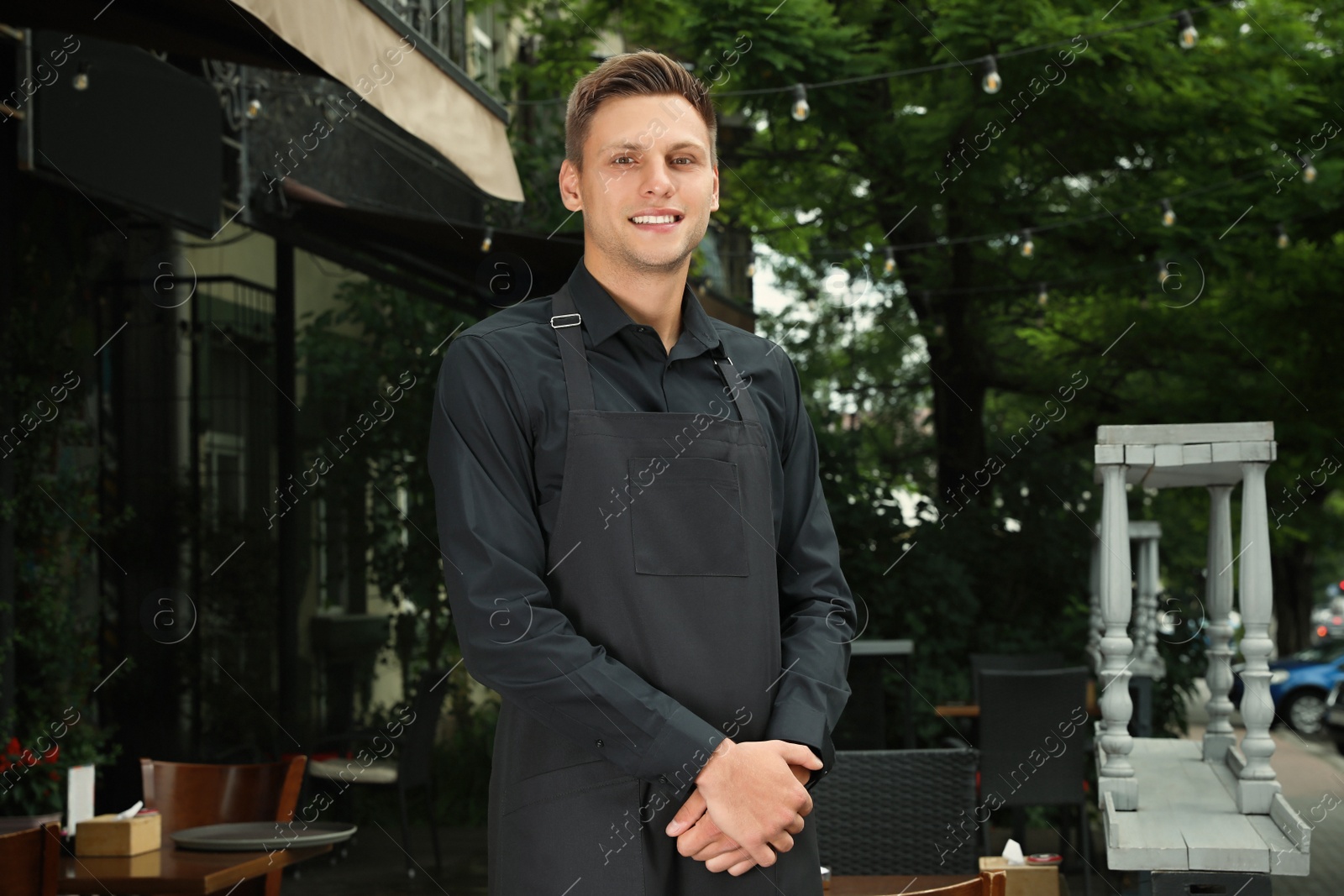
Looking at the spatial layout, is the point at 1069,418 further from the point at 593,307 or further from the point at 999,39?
the point at 593,307

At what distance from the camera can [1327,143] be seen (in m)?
9.70

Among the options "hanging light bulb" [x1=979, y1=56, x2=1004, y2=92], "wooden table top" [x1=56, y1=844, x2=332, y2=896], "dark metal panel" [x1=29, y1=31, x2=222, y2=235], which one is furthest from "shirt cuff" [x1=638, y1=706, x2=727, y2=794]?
"hanging light bulb" [x1=979, y1=56, x2=1004, y2=92]

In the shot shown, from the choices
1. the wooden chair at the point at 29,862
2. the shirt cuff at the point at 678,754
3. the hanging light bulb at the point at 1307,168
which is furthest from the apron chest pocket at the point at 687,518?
the hanging light bulb at the point at 1307,168

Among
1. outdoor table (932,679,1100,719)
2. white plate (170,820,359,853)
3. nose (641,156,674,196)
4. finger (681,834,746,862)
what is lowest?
outdoor table (932,679,1100,719)

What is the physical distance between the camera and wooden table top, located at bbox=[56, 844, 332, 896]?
3889 mm

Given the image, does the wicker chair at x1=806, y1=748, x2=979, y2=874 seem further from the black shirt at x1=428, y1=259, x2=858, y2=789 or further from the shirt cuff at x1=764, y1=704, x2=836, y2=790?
the shirt cuff at x1=764, y1=704, x2=836, y2=790

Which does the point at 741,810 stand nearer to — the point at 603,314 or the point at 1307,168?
the point at 603,314

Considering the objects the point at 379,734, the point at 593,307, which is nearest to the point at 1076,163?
the point at 379,734

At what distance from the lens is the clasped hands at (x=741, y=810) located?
6.00 feet

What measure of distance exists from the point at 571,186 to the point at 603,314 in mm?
224

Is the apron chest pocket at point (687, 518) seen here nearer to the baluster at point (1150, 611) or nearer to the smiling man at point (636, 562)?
the smiling man at point (636, 562)

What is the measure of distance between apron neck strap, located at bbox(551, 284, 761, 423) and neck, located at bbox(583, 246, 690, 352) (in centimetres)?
6

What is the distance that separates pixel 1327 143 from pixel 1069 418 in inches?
120

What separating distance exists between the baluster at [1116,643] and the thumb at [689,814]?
3037mm
